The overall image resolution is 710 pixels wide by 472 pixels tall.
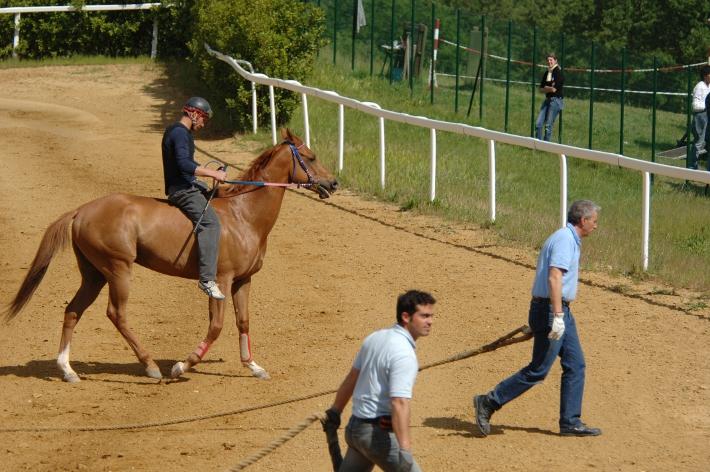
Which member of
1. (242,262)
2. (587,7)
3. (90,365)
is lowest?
(90,365)

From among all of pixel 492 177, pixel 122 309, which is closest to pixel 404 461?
pixel 122 309

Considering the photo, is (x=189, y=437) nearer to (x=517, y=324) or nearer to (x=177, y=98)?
(x=517, y=324)

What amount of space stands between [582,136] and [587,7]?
738 inches

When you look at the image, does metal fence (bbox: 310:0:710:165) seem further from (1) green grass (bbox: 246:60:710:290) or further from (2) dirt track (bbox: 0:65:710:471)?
(2) dirt track (bbox: 0:65:710:471)

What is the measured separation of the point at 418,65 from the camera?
31141mm

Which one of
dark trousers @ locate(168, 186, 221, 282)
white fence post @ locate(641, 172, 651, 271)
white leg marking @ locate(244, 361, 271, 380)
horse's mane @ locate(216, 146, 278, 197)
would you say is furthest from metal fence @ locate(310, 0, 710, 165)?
white leg marking @ locate(244, 361, 271, 380)

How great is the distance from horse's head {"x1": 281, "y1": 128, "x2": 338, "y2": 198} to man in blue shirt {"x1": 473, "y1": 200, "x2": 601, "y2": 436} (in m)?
3.08

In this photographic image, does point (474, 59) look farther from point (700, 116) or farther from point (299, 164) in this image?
point (299, 164)

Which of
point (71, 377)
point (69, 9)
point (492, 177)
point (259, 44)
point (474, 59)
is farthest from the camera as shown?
point (474, 59)

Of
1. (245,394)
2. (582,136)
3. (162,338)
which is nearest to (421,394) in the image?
(245,394)

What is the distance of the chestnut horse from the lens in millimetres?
10500

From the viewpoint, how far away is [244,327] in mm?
10734

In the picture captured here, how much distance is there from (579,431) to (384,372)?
2974mm

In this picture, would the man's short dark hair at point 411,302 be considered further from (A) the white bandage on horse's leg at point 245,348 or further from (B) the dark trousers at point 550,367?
(A) the white bandage on horse's leg at point 245,348
